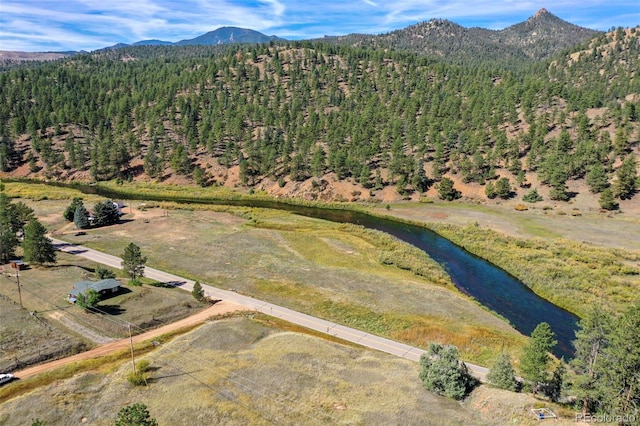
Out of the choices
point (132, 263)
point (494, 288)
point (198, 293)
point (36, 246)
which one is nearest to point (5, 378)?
point (198, 293)

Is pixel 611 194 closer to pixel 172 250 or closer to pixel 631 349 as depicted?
pixel 631 349

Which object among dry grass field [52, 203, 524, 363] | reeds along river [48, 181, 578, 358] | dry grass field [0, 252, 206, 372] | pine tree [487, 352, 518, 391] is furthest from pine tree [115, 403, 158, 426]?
reeds along river [48, 181, 578, 358]

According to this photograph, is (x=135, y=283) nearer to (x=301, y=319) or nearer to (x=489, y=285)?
(x=301, y=319)

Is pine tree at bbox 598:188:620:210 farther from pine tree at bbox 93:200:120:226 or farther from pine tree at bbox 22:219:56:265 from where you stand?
pine tree at bbox 22:219:56:265

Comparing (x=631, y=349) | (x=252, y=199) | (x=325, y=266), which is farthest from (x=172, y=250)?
(x=631, y=349)

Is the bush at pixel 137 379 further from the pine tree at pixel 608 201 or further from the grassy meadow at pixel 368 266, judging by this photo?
the pine tree at pixel 608 201
